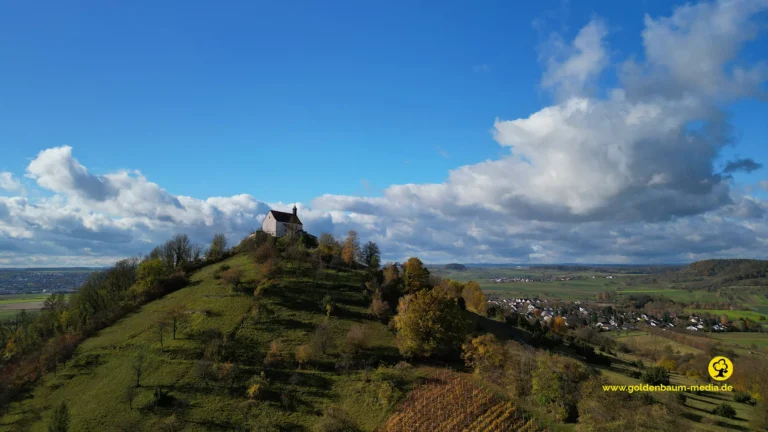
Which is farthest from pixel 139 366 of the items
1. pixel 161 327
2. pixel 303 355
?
pixel 303 355

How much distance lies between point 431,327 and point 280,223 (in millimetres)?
67951

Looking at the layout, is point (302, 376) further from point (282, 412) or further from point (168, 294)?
point (168, 294)

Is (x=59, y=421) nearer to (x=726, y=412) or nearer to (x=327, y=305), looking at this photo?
(x=327, y=305)

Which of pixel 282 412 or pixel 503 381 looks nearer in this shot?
pixel 282 412

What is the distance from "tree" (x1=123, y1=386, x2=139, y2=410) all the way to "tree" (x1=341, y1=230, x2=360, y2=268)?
55574mm

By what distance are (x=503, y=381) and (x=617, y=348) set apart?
78227 millimetres

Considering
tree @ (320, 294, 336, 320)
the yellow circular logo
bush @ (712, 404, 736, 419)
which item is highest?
tree @ (320, 294, 336, 320)

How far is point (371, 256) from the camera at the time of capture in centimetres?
10994

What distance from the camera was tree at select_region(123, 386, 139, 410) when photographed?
157ft

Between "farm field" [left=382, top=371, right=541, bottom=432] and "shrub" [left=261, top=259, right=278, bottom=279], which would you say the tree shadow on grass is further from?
"shrub" [left=261, top=259, right=278, bottom=279]

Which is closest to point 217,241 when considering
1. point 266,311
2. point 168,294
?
point 168,294

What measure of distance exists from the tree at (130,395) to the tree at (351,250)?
182 feet

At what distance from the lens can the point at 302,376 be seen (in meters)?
53.5

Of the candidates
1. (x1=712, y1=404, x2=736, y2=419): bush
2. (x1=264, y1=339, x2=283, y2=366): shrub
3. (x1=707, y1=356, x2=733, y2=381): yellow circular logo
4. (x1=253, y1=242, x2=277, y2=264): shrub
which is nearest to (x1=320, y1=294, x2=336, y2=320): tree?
(x1=264, y1=339, x2=283, y2=366): shrub
